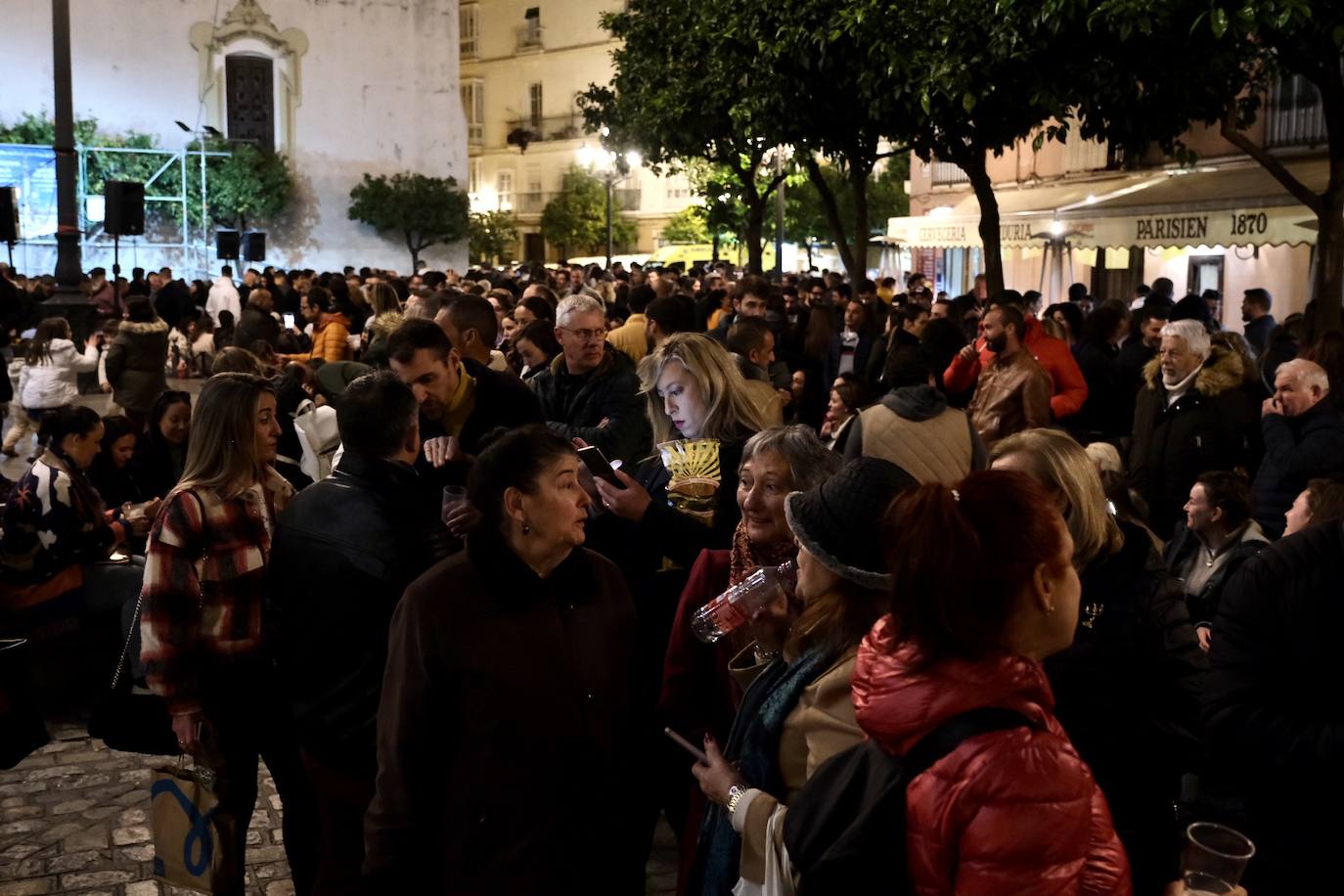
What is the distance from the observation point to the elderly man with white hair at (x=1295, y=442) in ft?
20.7

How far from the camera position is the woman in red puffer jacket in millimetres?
1999

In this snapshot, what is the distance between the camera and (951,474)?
5.43 m

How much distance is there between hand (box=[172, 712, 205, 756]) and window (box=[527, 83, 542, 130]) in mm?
56409

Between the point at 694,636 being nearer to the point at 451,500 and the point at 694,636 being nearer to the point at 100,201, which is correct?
the point at 451,500

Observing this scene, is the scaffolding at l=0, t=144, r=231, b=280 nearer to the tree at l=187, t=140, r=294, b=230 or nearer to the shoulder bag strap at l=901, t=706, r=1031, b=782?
the tree at l=187, t=140, r=294, b=230

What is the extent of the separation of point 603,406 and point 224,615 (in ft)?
6.66

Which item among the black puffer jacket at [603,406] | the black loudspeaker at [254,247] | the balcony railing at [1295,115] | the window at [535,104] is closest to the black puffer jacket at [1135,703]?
the black puffer jacket at [603,406]

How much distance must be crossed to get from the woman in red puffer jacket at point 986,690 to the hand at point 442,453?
8.11 ft

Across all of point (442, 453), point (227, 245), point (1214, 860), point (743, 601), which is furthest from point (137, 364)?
point (227, 245)

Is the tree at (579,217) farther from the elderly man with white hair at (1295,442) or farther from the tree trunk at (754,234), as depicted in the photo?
the elderly man with white hair at (1295,442)

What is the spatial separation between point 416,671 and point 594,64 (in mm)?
56282

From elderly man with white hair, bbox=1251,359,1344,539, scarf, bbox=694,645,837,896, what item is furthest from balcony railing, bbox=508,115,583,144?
scarf, bbox=694,645,837,896

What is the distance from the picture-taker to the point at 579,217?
Answer: 53.6 m

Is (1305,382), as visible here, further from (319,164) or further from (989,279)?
(319,164)
